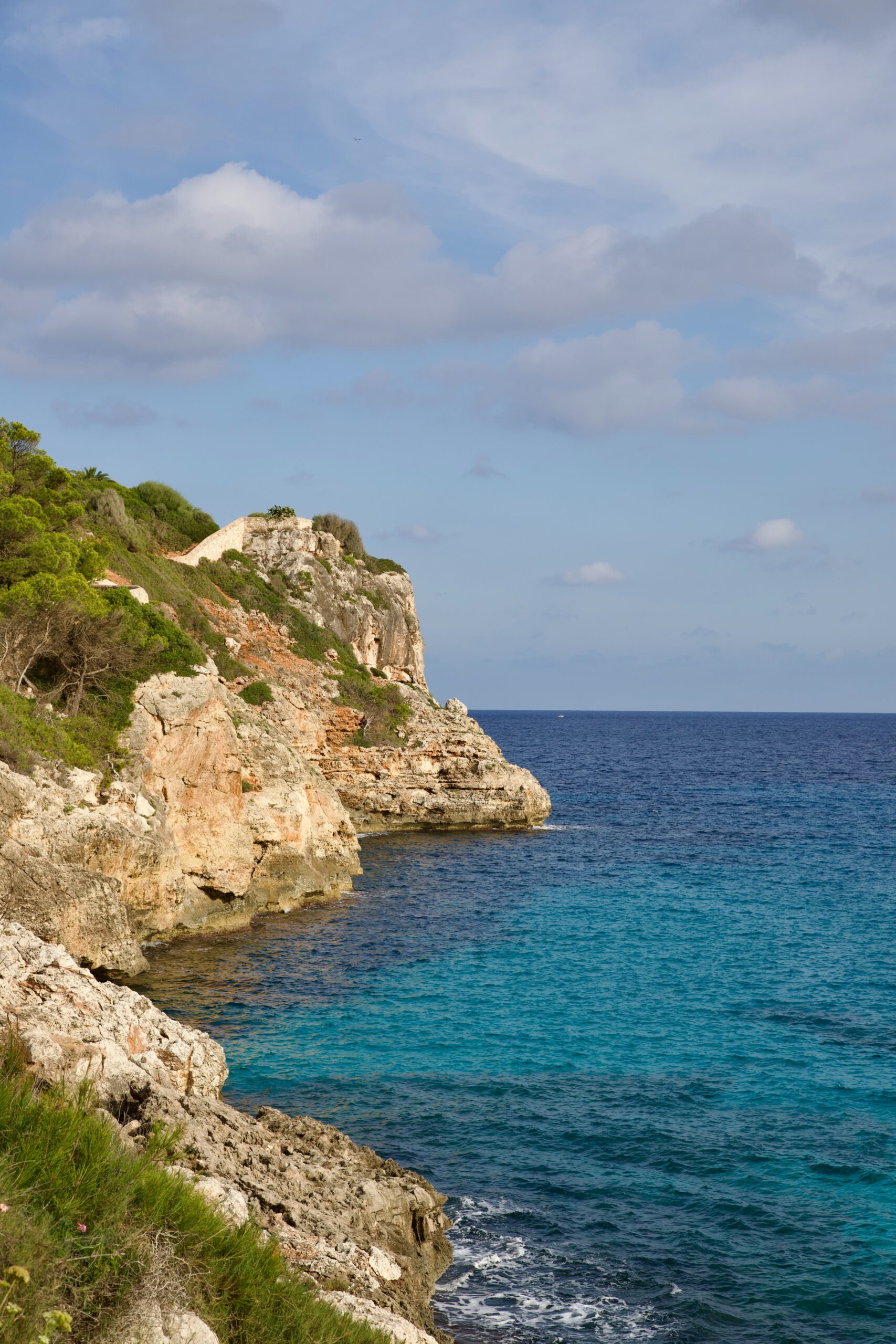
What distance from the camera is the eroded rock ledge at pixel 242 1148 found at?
10367 millimetres

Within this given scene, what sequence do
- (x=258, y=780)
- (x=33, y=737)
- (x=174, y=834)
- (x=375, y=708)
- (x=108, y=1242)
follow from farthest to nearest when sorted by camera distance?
(x=375, y=708)
(x=258, y=780)
(x=174, y=834)
(x=33, y=737)
(x=108, y=1242)

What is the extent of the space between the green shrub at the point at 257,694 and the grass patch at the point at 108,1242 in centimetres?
4226

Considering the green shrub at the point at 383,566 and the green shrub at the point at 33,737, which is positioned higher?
the green shrub at the point at 383,566

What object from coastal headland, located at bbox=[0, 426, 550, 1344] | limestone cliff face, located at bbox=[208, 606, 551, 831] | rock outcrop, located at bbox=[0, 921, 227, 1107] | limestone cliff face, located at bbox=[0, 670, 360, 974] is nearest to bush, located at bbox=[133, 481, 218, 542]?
coastal headland, located at bbox=[0, 426, 550, 1344]

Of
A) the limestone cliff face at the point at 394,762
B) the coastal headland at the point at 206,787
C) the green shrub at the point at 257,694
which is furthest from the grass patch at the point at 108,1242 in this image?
the limestone cliff face at the point at 394,762

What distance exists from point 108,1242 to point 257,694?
44880 mm

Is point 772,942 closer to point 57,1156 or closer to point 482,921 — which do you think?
point 482,921

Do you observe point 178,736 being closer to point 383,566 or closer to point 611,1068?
point 611,1068

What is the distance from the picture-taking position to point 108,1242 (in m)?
6.36

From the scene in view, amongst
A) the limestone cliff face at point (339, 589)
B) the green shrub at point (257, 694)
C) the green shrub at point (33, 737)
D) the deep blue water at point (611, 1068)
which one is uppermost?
the limestone cliff face at point (339, 589)

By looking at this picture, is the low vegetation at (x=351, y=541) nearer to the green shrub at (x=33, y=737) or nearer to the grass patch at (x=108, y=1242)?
the green shrub at (x=33, y=737)

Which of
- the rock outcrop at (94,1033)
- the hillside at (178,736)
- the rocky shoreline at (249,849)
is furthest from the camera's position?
the hillside at (178,736)

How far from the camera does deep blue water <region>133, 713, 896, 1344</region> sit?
13.5 meters

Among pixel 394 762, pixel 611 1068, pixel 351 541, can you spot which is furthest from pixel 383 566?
pixel 611 1068
